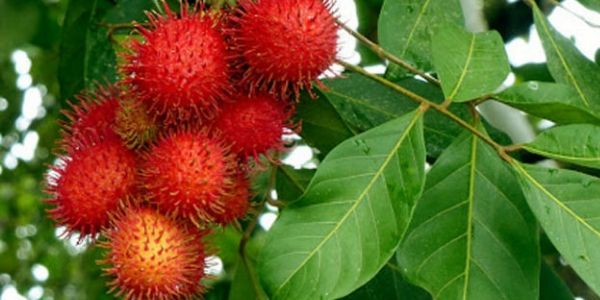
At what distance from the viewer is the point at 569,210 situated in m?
1.20

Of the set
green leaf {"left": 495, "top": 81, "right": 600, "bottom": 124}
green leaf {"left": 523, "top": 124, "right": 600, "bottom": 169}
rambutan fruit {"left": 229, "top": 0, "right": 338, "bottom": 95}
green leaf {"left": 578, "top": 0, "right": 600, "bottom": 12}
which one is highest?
rambutan fruit {"left": 229, "top": 0, "right": 338, "bottom": 95}

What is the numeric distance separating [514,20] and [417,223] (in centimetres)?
117

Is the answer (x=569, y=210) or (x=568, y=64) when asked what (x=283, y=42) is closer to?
(x=569, y=210)

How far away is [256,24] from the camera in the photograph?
1190 mm

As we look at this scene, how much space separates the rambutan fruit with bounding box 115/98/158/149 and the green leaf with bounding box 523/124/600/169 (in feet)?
1.64

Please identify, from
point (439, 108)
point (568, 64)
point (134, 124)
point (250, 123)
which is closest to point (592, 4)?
point (568, 64)

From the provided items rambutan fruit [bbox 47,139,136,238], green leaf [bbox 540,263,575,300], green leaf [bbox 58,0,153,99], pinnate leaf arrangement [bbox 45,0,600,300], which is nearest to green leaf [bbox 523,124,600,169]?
pinnate leaf arrangement [bbox 45,0,600,300]

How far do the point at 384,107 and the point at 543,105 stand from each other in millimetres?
299

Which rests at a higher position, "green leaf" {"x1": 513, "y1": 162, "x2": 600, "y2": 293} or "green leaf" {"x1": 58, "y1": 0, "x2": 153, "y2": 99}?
"green leaf" {"x1": 513, "y1": 162, "x2": 600, "y2": 293}

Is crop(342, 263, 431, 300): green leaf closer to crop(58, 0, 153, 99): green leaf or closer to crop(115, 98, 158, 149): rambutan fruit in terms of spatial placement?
crop(115, 98, 158, 149): rambutan fruit

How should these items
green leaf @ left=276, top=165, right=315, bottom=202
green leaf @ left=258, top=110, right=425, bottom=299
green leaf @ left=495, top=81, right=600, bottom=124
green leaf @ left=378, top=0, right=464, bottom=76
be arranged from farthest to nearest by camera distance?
green leaf @ left=276, top=165, right=315, bottom=202
green leaf @ left=378, top=0, right=464, bottom=76
green leaf @ left=495, top=81, right=600, bottom=124
green leaf @ left=258, top=110, right=425, bottom=299

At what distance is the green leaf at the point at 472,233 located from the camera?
3.97ft

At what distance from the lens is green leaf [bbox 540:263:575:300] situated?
57.6 inches

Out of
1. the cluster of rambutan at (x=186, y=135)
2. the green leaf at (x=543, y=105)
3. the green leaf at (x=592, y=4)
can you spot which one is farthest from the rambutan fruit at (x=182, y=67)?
the green leaf at (x=592, y=4)
